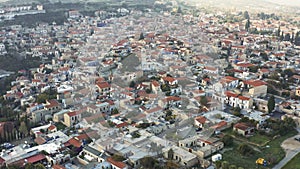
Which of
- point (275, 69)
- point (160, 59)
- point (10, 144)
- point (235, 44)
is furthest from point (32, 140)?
point (235, 44)

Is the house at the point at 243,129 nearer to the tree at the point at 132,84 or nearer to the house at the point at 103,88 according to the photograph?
the tree at the point at 132,84

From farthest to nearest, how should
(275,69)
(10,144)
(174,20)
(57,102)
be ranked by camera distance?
(174,20) < (275,69) < (57,102) < (10,144)

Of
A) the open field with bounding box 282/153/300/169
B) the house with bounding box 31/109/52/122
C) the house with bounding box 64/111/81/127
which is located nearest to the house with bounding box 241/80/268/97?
the open field with bounding box 282/153/300/169

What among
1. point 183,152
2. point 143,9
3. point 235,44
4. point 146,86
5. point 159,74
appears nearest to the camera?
point 183,152

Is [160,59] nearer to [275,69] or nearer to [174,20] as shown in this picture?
[275,69]

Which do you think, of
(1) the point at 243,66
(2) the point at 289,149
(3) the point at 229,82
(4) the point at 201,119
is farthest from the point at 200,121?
(1) the point at 243,66

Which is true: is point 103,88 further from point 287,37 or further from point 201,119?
point 287,37
